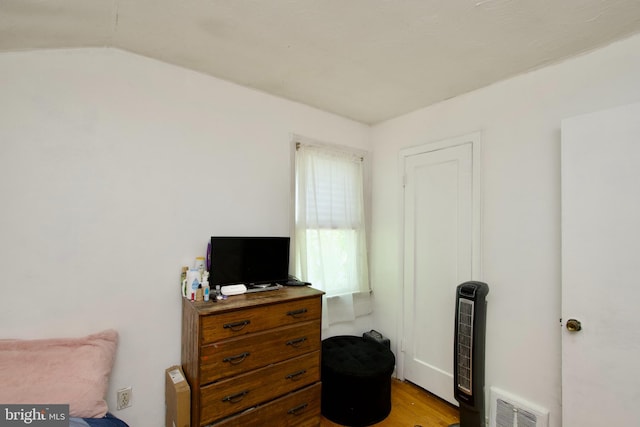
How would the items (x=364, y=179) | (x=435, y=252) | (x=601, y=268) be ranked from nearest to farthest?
(x=601, y=268), (x=435, y=252), (x=364, y=179)

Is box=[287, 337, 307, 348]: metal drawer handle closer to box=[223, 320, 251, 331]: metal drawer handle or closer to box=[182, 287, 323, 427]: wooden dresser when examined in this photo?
box=[182, 287, 323, 427]: wooden dresser

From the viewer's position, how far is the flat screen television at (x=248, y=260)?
6.34 feet

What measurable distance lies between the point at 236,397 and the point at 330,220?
1.54 meters

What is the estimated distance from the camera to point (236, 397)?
65.1 inches

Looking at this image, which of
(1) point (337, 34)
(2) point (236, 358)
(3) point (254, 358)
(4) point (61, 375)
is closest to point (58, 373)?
(4) point (61, 375)

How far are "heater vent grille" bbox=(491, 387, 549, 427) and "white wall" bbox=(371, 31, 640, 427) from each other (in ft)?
0.17

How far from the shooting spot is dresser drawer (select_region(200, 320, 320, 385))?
158cm

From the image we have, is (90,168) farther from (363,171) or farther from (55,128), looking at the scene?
(363,171)

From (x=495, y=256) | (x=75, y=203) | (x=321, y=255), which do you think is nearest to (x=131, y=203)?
(x=75, y=203)

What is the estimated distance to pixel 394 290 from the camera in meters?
2.76

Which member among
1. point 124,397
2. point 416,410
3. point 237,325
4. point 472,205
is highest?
point 472,205

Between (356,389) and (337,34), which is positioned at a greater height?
(337,34)

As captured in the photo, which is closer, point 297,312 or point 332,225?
point 297,312

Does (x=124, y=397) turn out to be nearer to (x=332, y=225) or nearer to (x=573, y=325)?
(x=332, y=225)
